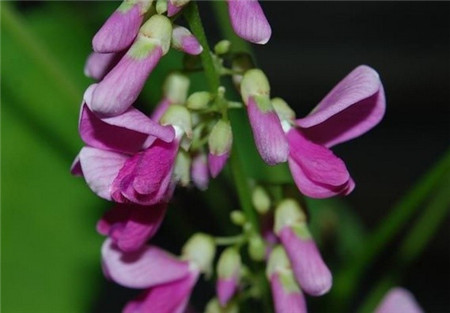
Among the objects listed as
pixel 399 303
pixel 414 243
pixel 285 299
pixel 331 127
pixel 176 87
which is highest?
pixel 176 87

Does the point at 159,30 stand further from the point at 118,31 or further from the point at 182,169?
the point at 182,169

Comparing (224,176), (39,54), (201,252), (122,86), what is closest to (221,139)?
(122,86)

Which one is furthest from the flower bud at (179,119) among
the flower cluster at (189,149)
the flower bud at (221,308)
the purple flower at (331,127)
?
the flower bud at (221,308)

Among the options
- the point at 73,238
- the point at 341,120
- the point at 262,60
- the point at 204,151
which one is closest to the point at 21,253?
the point at 73,238

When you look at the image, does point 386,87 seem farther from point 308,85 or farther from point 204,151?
point 204,151

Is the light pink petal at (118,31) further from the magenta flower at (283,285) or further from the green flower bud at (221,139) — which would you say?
the magenta flower at (283,285)

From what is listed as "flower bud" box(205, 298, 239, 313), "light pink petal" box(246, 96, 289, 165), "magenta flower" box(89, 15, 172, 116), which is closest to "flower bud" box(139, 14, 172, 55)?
"magenta flower" box(89, 15, 172, 116)
